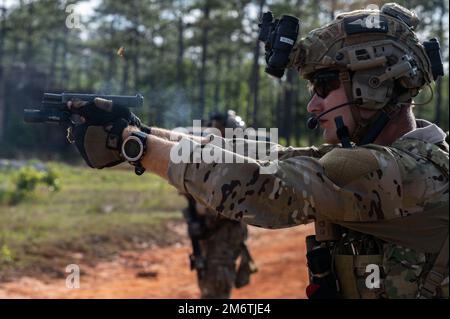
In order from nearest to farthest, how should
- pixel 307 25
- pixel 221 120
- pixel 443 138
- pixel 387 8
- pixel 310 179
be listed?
pixel 310 179 → pixel 443 138 → pixel 387 8 → pixel 221 120 → pixel 307 25

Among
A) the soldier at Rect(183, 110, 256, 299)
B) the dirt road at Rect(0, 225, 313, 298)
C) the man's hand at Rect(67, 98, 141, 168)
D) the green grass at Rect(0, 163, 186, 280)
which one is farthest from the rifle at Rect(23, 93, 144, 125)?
the green grass at Rect(0, 163, 186, 280)

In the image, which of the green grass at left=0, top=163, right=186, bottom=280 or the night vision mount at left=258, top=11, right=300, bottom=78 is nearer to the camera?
the night vision mount at left=258, top=11, right=300, bottom=78

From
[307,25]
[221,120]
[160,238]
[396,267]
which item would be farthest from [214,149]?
[307,25]

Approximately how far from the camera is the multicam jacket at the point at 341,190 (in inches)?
79.3

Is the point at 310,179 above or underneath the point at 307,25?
underneath

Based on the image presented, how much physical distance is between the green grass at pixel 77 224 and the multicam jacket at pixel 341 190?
23.0 feet

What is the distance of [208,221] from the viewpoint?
21.7 feet

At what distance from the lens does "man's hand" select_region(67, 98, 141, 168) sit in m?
2.18

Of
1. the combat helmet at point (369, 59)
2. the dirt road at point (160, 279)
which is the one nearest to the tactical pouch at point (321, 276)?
the combat helmet at point (369, 59)

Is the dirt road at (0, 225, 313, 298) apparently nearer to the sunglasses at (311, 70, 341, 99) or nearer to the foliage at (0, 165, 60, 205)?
the foliage at (0, 165, 60, 205)

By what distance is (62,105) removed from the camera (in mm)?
2365

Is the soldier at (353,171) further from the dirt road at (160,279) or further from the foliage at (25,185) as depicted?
the foliage at (25,185)
